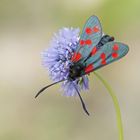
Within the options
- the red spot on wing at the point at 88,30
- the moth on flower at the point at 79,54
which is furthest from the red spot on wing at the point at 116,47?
the red spot on wing at the point at 88,30

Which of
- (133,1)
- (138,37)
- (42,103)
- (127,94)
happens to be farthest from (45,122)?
(133,1)

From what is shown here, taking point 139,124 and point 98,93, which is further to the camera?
point 98,93

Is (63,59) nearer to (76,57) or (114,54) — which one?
(76,57)

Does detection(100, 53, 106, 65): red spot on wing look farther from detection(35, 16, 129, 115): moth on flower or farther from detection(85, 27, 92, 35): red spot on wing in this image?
detection(85, 27, 92, 35): red spot on wing

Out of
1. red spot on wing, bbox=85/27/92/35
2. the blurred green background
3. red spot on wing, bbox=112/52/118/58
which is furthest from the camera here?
the blurred green background

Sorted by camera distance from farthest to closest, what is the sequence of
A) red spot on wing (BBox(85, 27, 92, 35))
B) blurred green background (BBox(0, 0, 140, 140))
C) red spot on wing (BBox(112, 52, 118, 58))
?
blurred green background (BBox(0, 0, 140, 140)), red spot on wing (BBox(85, 27, 92, 35)), red spot on wing (BBox(112, 52, 118, 58))

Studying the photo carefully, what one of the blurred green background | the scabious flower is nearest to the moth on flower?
the scabious flower

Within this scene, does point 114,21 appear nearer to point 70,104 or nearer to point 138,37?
point 138,37

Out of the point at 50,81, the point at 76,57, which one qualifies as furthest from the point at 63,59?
the point at 50,81
